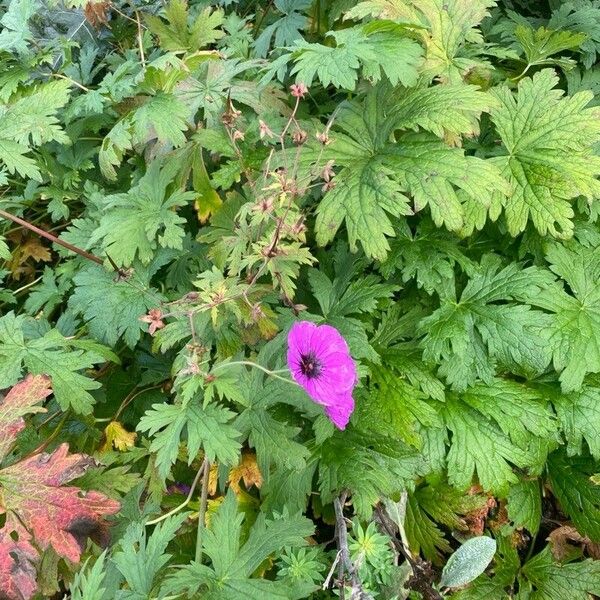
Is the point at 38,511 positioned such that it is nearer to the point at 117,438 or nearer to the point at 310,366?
the point at 117,438

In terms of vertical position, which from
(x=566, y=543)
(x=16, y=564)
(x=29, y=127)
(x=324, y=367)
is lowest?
(x=566, y=543)

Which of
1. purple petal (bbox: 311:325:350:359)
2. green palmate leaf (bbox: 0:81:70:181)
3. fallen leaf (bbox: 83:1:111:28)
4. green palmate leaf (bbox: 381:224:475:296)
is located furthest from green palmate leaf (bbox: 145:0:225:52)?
purple petal (bbox: 311:325:350:359)

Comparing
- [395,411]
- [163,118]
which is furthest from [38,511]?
[163,118]

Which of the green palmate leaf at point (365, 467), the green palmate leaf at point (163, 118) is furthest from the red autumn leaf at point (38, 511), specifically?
the green palmate leaf at point (163, 118)

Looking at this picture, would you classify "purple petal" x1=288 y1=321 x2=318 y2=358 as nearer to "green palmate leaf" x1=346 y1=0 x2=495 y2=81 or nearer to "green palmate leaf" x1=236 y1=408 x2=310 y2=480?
"green palmate leaf" x1=236 y1=408 x2=310 y2=480

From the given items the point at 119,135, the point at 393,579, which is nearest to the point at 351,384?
the point at 393,579

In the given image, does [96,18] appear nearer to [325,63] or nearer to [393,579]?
[325,63]
